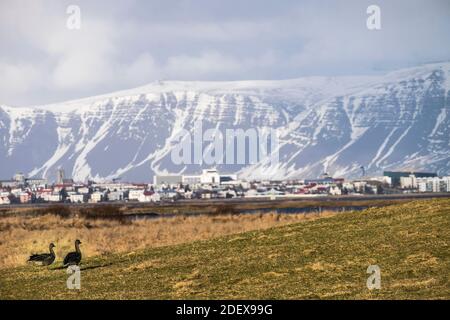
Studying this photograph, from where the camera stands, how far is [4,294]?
37656 mm

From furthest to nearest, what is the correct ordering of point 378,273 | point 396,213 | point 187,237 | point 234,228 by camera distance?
point 234,228
point 187,237
point 396,213
point 378,273

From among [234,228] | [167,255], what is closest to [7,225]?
[234,228]

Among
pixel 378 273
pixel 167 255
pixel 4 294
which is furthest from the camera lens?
pixel 167 255

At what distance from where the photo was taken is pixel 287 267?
39.0 metres

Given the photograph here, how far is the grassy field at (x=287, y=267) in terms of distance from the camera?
112ft

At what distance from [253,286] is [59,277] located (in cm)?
968

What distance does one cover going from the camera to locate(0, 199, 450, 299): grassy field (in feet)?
112

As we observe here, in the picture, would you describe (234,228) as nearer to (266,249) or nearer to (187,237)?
(187,237)
